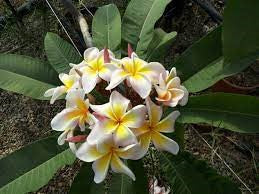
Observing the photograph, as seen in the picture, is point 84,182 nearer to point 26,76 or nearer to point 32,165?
point 32,165

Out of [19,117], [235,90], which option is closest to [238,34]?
[235,90]

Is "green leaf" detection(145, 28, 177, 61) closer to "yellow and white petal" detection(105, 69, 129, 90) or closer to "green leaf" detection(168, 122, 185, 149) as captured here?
→ "green leaf" detection(168, 122, 185, 149)

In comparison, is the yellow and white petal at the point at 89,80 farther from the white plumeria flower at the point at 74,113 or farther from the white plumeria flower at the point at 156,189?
the white plumeria flower at the point at 156,189

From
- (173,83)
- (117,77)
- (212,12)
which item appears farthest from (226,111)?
(212,12)

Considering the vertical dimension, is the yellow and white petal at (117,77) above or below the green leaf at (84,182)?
above

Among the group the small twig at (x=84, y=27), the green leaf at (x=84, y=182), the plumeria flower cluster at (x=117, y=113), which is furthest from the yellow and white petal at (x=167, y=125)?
the small twig at (x=84, y=27)

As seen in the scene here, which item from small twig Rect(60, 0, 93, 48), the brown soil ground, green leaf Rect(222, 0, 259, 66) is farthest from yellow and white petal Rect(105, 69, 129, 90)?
the brown soil ground
